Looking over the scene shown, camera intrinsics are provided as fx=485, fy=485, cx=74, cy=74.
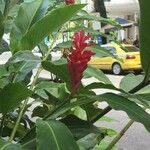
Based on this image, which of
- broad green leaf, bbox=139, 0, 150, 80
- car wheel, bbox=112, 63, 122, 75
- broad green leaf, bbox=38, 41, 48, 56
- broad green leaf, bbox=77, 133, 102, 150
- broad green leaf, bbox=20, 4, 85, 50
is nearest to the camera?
broad green leaf, bbox=139, 0, 150, 80

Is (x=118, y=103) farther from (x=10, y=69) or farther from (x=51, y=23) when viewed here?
(x=10, y=69)

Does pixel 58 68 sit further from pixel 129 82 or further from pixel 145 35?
pixel 129 82

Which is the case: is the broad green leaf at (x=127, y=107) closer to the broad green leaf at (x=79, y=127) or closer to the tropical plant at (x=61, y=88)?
the tropical plant at (x=61, y=88)

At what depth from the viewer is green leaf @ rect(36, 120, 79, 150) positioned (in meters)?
0.89

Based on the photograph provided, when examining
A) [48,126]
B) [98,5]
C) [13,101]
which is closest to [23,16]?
[13,101]

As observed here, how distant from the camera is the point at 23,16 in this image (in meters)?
1.35

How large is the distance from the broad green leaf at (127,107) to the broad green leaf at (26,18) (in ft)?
1.18

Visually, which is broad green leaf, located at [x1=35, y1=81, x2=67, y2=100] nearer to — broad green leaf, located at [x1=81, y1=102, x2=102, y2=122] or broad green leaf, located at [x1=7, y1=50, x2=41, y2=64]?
broad green leaf, located at [x1=81, y1=102, x2=102, y2=122]

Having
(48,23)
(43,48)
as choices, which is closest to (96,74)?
(48,23)

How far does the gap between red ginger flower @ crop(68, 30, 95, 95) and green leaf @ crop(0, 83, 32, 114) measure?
0.12m

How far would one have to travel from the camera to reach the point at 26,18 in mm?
1345

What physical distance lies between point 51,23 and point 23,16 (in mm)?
221

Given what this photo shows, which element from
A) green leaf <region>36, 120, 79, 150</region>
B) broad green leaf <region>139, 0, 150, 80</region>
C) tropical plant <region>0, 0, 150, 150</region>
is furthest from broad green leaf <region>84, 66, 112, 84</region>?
green leaf <region>36, 120, 79, 150</region>

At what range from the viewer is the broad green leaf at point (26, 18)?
4.27 feet
